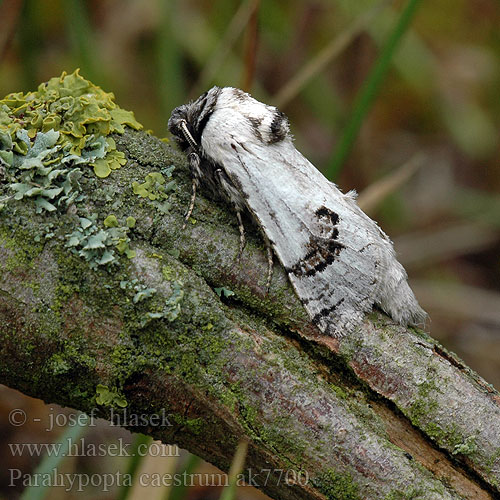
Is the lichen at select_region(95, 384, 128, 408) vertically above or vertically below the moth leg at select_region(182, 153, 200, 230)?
below

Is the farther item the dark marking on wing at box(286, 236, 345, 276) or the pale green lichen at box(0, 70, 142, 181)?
the dark marking on wing at box(286, 236, 345, 276)

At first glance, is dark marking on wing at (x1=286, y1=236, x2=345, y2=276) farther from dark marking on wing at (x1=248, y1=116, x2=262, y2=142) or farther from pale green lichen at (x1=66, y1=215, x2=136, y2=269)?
pale green lichen at (x1=66, y1=215, x2=136, y2=269)

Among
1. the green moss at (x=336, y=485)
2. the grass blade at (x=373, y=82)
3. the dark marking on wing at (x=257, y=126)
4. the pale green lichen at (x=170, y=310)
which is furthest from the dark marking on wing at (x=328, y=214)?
the grass blade at (x=373, y=82)

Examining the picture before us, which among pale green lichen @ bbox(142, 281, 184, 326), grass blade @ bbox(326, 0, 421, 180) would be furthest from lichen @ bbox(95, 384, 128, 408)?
grass blade @ bbox(326, 0, 421, 180)

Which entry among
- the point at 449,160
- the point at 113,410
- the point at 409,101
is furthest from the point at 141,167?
the point at 449,160

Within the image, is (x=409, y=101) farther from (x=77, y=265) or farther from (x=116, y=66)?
(x=77, y=265)
